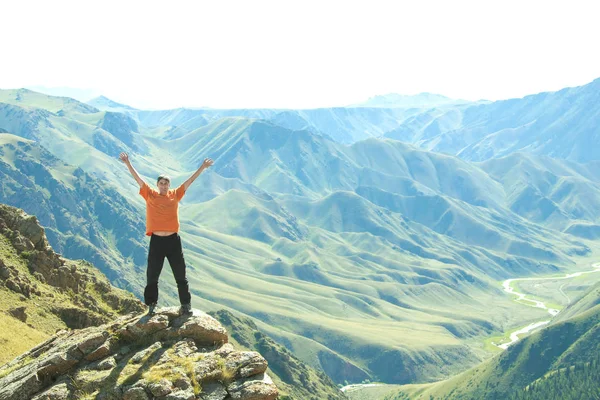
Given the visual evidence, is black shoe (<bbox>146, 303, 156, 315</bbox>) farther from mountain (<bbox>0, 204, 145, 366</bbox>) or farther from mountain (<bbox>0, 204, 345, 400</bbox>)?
mountain (<bbox>0, 204, 145, 366</bbox>)

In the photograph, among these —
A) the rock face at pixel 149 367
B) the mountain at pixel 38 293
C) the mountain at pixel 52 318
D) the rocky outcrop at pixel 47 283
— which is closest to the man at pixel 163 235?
the mountain at pixel 52 318

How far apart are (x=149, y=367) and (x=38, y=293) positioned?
Result: 1709 inches

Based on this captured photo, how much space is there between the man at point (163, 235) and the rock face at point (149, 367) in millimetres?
1198

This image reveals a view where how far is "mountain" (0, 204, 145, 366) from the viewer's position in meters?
52.0

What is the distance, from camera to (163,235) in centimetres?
2720

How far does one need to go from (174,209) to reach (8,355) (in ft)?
77.7

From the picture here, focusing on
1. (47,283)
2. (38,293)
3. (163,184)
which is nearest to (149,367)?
(163,184)

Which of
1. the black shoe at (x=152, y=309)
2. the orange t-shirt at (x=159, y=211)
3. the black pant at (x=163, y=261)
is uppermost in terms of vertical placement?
the orange t-shirt at (x=159, y=211)

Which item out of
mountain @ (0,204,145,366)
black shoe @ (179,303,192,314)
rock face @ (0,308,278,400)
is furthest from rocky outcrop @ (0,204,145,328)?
rock face @ (0,308,278,400)

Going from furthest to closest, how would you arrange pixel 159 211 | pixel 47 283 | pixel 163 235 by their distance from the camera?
1. pixel 47 283
2. pixel 163 235
3. pixel 159 211

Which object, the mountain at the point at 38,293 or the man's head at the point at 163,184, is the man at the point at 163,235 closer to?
the man's head at the point at 163,184

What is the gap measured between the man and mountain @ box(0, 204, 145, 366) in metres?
22.6

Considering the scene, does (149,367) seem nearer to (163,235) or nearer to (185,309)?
(185,309)

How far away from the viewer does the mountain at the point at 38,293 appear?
52.0 m
